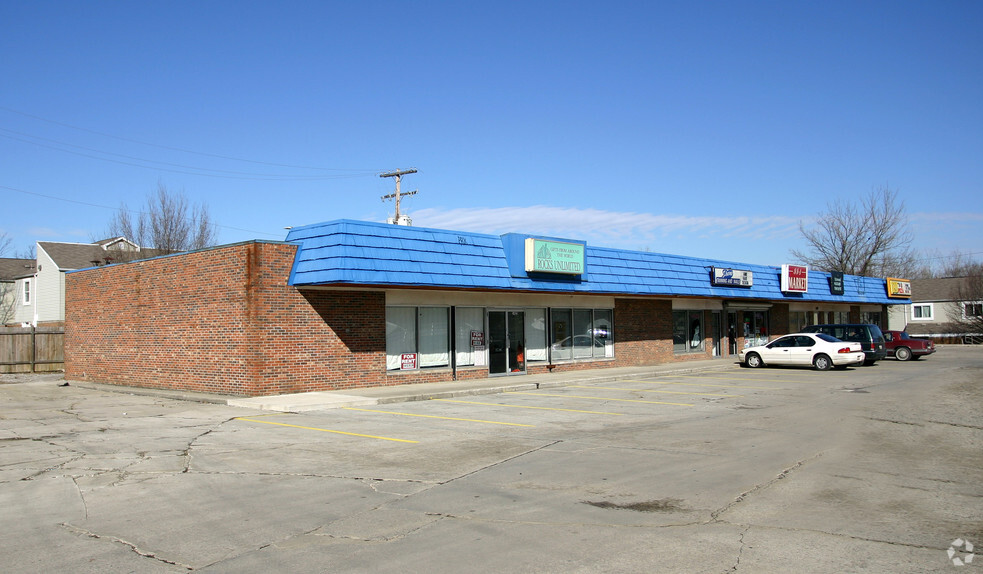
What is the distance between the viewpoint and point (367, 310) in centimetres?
2077

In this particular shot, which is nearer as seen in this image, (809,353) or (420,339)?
(420,339)

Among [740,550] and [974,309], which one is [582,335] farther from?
[974,309]

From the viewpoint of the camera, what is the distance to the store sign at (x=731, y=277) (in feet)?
108

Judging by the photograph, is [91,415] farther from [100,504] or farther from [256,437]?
[100,504]

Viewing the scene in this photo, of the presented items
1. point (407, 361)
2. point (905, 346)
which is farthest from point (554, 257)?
point (905, 346)

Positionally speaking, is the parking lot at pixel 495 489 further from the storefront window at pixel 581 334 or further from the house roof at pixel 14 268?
the house roof at pixel 14 268

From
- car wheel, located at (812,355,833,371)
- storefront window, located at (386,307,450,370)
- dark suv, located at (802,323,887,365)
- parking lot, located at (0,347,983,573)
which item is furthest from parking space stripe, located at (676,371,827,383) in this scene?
storefront window, located at (386,307,450,370)

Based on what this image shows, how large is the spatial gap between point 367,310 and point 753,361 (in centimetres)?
1735

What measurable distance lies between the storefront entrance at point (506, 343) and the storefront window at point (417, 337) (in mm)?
2013

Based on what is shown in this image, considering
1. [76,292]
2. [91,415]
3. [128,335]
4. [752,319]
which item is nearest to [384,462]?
[91,415]

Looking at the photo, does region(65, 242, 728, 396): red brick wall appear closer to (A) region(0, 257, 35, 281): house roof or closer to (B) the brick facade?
(B) the brick facade

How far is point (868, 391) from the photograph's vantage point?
19922mm

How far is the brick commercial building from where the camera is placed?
18938 millimetres

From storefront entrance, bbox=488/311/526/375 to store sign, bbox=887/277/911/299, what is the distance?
112 ft
